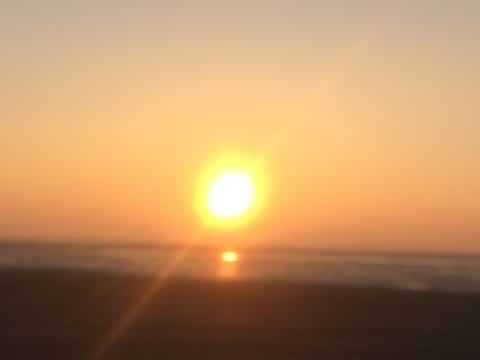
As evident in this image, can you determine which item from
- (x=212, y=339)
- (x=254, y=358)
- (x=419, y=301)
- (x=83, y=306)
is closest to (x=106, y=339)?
(x=212, y=339)

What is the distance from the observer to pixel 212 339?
2038 cm

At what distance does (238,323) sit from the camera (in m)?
23.4

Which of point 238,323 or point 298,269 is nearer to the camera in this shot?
point 238,323

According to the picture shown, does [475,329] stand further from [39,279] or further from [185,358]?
[39,279]

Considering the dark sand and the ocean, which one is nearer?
the dark sand

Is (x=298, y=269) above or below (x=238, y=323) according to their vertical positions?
above

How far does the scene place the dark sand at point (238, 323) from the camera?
18844 mm

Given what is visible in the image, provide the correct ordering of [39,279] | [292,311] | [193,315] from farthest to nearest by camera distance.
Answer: [39,279], [292,311], [193,315]

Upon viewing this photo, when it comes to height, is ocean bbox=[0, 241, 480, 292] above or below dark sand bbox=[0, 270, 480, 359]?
above

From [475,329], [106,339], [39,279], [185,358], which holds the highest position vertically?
[39,279]

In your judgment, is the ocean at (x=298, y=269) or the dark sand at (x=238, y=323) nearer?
the dark sand at (x=238, y=323)

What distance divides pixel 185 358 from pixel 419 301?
15.3 meters

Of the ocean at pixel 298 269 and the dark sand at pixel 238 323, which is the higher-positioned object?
the ocean at pixel 298 269

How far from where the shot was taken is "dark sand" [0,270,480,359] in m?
18.8
